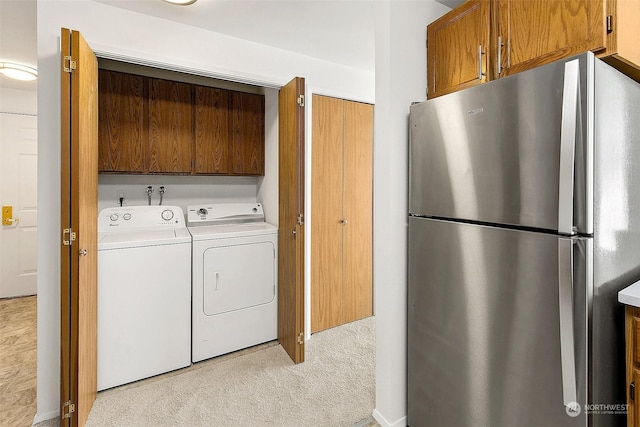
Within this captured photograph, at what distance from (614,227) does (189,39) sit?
259 centimetres

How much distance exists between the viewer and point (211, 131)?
302 centimetres

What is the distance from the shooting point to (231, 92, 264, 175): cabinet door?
10.3ft

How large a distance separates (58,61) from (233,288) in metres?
1.82

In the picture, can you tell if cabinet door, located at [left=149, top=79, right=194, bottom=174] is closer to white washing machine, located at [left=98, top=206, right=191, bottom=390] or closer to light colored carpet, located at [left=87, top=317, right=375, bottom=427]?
white washing machine, located at [left=98, top=206, right=191, bottom=390]

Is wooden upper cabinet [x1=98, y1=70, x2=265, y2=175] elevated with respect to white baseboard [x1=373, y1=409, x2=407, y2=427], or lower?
elevated

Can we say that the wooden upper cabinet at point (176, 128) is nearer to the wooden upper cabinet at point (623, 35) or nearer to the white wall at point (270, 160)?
the white wall at point (270, 160)

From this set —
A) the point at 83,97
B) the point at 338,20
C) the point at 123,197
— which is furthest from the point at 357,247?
the point at 83,97

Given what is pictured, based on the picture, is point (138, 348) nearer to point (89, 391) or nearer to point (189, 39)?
point (89, 391)

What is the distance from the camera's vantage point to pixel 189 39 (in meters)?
2.31

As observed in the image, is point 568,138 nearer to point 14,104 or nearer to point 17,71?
point 17,71

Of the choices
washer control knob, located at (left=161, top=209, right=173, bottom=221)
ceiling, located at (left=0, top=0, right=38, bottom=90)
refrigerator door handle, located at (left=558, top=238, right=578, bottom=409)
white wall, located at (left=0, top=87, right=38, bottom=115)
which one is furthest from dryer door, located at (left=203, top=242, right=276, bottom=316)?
white wall, located at (left=0, top=87, right=38, bottom=115)

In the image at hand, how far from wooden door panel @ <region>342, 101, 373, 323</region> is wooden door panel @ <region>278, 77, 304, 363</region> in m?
0.70

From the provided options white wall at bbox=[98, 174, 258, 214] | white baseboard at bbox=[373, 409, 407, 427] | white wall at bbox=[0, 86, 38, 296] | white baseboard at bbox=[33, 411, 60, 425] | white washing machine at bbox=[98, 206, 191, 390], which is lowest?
white baseboard at bbox=[33, 411, 60, 425]

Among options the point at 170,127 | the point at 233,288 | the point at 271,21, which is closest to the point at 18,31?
the point at 170,127
